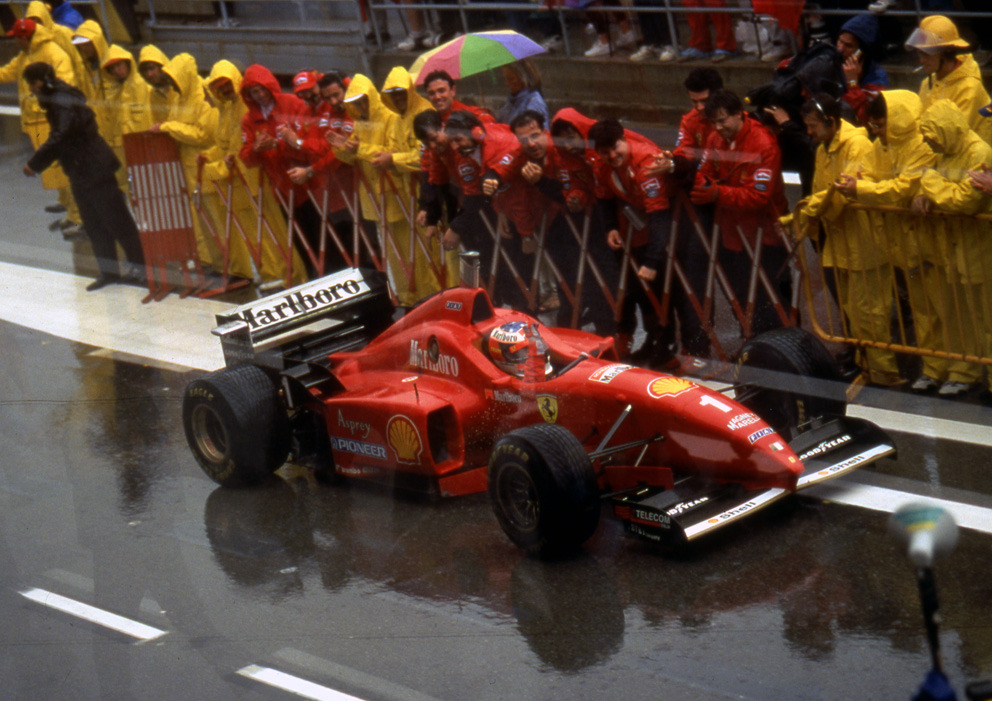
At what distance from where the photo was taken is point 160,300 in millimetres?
9406

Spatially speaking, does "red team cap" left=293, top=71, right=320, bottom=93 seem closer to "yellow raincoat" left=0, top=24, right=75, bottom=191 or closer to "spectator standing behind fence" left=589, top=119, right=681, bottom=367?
"yellow raincoat" left=0, top=24, right=75, bottom=191

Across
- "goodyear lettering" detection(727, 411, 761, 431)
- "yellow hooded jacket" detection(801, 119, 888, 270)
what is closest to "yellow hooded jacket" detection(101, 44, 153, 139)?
"yellow hooded jacket" detection(801, 119, 888, 270)

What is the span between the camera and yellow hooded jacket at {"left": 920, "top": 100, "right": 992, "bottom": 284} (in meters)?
5.68

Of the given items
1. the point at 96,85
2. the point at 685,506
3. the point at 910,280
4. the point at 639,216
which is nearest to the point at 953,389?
Result: the point at 910,280

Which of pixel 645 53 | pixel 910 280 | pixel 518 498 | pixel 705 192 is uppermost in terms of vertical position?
pixel 645 53

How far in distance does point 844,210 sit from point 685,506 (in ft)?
7.54

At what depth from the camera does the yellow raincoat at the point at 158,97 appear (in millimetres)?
8371

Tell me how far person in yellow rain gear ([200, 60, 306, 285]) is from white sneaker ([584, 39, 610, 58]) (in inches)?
104

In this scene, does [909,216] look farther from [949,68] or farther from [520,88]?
[520,88]

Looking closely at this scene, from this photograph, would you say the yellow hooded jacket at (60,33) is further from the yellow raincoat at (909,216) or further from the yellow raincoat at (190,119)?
the yellow raincoat at (909,216)

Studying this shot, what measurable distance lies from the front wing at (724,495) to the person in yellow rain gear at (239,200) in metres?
4.96

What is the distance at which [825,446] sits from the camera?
506 centimetres

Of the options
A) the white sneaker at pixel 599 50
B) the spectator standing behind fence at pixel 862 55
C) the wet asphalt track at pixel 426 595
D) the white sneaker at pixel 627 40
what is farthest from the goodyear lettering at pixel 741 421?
the white sneaker at pixel 627 40

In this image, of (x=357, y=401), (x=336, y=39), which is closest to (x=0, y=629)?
(x=357, y=401)
